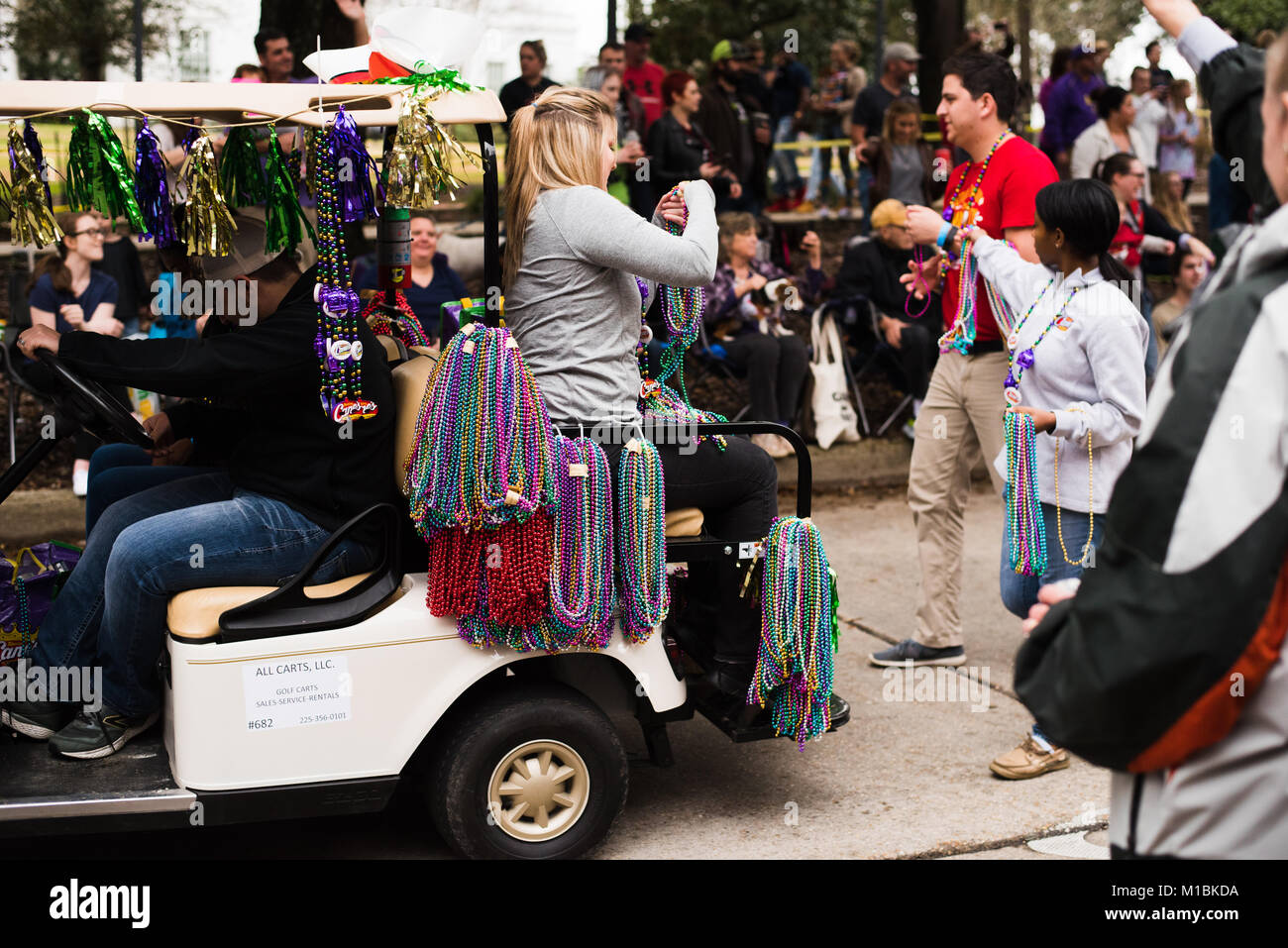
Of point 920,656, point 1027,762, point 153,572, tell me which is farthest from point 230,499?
point 920,656

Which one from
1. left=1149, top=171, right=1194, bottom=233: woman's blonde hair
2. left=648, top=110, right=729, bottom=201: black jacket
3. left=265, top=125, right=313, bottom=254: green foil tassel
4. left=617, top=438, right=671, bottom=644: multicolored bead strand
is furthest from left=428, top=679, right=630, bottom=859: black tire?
left=1149, top=171, right=1194, bottom=233: woman's blonde hair

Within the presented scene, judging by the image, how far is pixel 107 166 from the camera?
3385 millimetres

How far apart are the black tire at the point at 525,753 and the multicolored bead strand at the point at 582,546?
7.6 inches

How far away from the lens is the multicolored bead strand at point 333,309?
347 centimetres

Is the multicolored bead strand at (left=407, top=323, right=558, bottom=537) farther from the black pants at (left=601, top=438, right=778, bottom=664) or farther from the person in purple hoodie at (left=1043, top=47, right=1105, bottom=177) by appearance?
the person in purple hoodie at (left=1043, top=47, right=1105, bottom=177)

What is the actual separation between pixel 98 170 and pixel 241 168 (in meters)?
0.38

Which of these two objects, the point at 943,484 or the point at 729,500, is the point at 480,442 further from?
the point at 943,484

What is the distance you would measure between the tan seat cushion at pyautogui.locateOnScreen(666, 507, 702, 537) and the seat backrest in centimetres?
74

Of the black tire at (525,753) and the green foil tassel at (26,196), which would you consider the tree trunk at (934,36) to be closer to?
the black tire at (525,753)

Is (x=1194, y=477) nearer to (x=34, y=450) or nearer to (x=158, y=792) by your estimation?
(x=158, y=792)

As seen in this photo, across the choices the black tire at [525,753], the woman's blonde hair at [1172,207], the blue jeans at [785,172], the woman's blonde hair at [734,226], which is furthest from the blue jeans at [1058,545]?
the blue jeans at [785,172]

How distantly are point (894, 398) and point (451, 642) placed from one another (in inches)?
257
